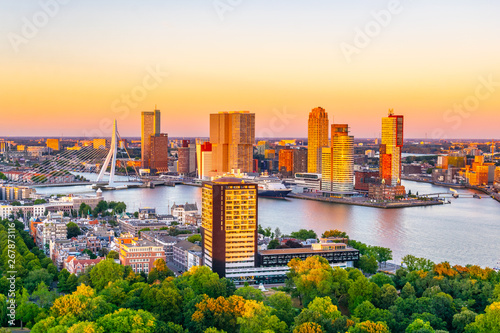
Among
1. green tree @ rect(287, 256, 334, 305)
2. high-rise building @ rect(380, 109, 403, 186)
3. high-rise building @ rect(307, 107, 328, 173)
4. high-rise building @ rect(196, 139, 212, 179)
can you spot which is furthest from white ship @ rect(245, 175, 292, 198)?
green tree @ rect(287, 256, 334, 305)

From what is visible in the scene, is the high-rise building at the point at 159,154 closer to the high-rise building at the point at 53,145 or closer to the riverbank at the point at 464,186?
the riverbank at the point at 464,186

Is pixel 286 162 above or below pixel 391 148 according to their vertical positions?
below

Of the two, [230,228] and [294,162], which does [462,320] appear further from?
[294,162]

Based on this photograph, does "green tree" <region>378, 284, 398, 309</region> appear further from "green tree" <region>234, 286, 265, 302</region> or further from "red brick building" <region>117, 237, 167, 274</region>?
"red brick building" <region>117, 237, 167, 274</region>

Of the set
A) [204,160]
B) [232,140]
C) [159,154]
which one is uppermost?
[232,140]

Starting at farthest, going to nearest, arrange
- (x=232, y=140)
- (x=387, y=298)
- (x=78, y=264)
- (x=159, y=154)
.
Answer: (x=159, y=154)
(x=232, y=140)
(x=78, y=264)
(x=387, y=298)

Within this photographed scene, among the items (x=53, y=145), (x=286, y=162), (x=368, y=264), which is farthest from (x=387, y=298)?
(x=53, y=145)
